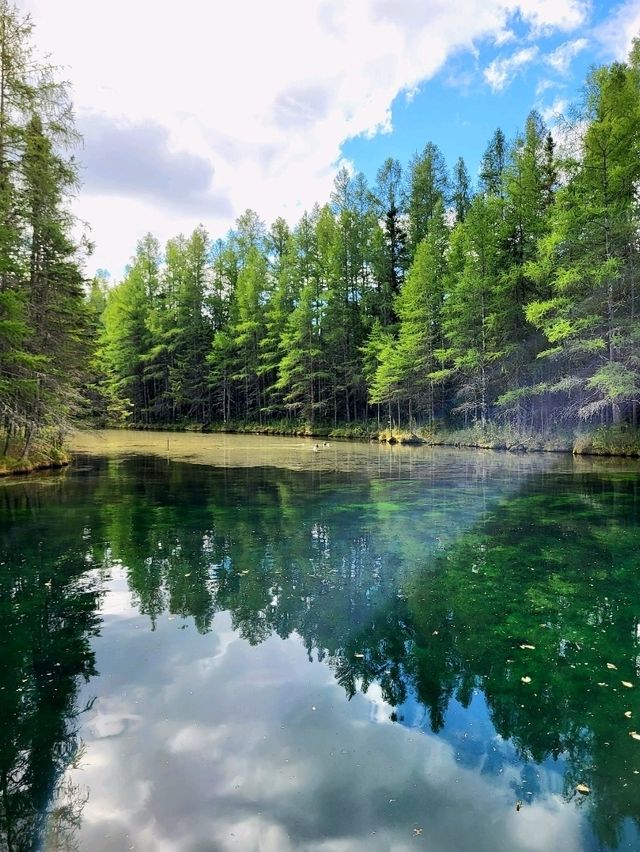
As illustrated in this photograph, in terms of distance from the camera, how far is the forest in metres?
17.0

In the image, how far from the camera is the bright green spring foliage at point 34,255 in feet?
48.1

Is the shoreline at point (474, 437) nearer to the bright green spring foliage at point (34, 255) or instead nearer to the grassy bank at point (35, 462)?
the grassy bank at point (35, 462)

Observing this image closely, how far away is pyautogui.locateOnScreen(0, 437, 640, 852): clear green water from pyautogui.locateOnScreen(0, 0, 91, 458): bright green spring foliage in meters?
7.39

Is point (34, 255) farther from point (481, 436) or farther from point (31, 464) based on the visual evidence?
point (481, 436)

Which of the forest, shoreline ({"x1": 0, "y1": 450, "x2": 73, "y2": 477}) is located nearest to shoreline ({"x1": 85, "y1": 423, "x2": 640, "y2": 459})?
the forest

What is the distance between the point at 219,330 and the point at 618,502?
46.6m

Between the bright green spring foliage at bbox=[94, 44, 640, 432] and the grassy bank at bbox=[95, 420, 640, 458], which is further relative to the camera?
the grassy bank at bbox=[95, 420, 640, 458]

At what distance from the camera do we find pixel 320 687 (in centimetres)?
461

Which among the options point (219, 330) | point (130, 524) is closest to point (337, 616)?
point (130, 524)

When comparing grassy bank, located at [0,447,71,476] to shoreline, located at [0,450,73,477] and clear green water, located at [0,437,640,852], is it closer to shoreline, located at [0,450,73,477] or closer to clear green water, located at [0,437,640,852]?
shoreline, located at [0,450,73,477]

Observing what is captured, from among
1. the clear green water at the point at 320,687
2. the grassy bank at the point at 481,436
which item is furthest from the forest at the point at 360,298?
the clear green water at the point at 320,687

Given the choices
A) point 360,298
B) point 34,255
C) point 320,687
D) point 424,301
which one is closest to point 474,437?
point 424,301

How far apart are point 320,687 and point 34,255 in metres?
18.2

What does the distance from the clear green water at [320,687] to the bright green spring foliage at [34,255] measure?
7385mm
